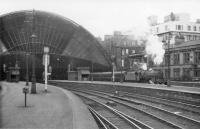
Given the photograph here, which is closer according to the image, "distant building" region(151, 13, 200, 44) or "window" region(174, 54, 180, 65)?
"window" region(174, 54, 180, 65)

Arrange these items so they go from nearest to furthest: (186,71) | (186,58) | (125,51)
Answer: (186,71)
(186,58)
(125,51)

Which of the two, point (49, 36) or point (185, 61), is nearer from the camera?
point (185, 61)

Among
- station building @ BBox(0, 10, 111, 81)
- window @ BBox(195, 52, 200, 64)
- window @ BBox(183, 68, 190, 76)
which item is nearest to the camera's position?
window @ BBox(195, 52, 200, 64)

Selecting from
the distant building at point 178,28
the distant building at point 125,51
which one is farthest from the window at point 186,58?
the distant building at point 178,28

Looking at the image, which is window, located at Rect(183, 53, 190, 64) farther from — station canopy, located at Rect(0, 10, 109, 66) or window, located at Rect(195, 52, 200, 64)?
station canopy, located at Rect(0, 10, 109, 66)

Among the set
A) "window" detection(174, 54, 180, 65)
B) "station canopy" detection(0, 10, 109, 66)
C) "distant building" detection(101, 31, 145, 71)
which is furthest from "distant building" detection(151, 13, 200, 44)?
"window" detection(174, 54, 180, 65)

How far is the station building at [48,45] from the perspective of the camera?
9875 centimetres

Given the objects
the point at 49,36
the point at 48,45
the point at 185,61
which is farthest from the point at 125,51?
the point at 185,61

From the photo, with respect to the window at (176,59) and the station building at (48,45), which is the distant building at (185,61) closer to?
the window at (176,59)

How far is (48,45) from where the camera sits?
10062cm

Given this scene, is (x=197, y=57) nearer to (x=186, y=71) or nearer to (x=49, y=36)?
(x=186, y=71)

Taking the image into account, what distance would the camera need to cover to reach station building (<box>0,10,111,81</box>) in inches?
3888

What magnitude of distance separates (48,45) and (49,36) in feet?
10.6

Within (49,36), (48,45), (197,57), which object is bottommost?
(197,57)
